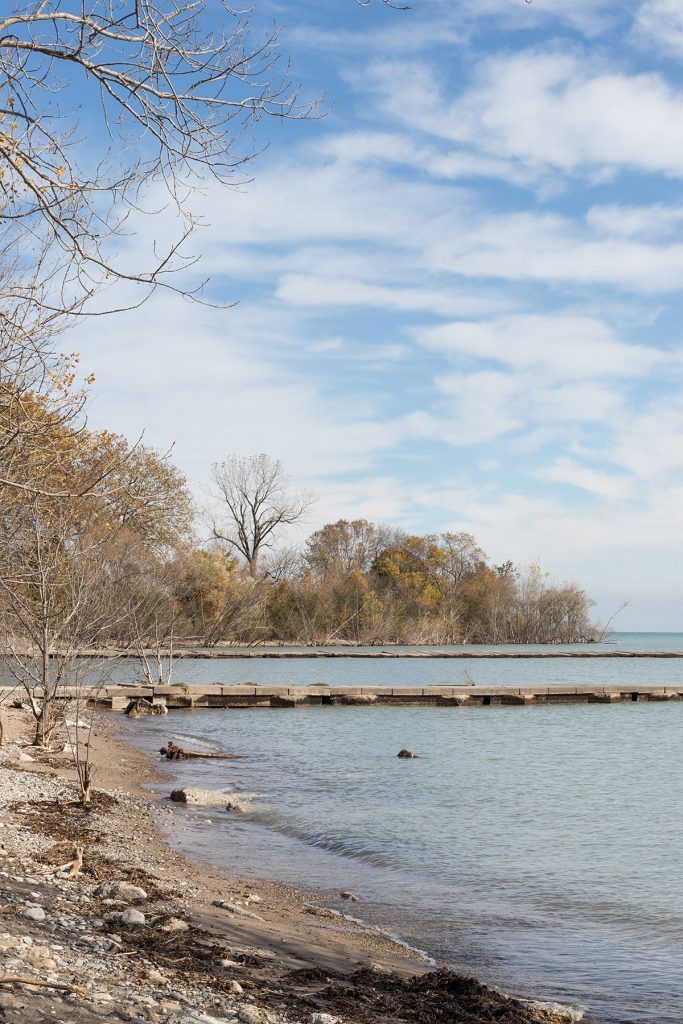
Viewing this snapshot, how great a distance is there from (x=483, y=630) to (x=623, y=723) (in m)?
51.8

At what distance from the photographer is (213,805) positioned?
14.3 m

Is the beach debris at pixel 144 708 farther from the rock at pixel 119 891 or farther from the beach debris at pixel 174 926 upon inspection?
the beach debris at pixel 174 926

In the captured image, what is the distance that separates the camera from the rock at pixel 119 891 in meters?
7.07

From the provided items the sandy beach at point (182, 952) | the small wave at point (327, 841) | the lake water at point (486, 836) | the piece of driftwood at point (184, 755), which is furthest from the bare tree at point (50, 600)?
the small wave at point (327, 841)

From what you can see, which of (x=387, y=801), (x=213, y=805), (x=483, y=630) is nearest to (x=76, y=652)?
(x=213, y=805)

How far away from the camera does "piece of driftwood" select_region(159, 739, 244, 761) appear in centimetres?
1905

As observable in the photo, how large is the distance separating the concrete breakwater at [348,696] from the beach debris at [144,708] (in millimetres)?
298

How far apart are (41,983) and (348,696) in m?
27.7

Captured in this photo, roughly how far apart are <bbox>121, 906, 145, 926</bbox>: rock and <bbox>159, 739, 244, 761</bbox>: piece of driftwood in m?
12.8

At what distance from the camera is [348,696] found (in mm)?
31688

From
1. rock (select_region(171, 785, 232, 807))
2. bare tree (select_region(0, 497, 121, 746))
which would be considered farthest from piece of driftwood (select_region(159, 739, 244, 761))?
rock (select_region(171, 785, 232, 807))

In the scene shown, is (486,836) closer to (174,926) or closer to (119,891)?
(119,891)

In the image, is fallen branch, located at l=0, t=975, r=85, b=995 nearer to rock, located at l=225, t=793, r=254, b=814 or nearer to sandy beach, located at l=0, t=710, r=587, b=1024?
sandy beach, located at l=0, t=710, r=587, b=1024

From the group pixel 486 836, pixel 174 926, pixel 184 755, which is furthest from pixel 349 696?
pixel 174 926
